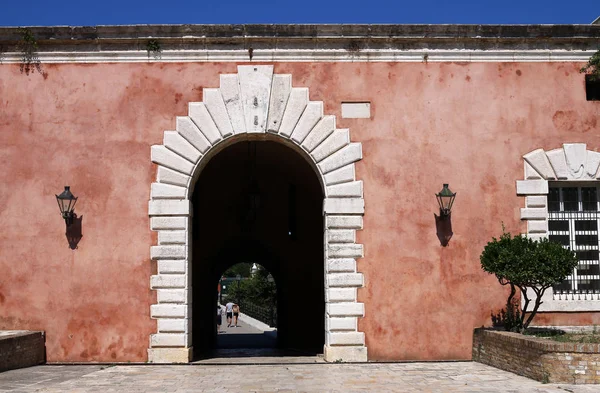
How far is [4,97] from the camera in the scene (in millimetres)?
10891

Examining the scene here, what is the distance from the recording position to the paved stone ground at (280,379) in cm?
796

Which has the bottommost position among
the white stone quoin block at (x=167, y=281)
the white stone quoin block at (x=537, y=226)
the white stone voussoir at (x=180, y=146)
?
the white stone quoin block at (x=167, y=281)

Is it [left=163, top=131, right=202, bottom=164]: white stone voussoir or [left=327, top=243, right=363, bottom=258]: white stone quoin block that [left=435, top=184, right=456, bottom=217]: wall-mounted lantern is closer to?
[left=327, top=243, right=363, bottom=258]: white stone quoin block

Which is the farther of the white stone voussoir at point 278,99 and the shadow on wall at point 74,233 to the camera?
the white stone voussoir at point 278,99

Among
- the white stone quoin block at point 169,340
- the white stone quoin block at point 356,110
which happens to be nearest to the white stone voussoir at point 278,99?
Answer: the white stone quoin block at point 356,110

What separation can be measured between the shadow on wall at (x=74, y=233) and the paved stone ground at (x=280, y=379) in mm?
1781

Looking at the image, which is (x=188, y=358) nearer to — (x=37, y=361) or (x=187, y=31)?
(x=37, y=361)

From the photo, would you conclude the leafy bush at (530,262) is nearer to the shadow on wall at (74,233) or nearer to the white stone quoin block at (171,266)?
the white stone quoin block at (171,266)

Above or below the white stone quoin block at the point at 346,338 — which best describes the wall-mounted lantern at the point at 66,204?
above

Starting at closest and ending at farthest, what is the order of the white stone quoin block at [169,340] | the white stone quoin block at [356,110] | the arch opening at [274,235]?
the white stone quoin block at [169,340]
the white stone quoin block at [356,110]
the arch opening at [274,235]

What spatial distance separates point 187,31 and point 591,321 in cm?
741

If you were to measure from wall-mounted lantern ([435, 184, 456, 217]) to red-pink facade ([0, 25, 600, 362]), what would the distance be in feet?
0.61

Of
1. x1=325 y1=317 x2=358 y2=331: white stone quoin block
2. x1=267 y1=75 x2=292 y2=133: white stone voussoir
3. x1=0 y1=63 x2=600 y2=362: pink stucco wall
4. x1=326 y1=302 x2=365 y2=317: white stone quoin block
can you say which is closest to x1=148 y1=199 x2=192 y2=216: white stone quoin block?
x1=0 y1=63 x2=600 y2=362: pink stucco wall

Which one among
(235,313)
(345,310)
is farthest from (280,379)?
→ (235,313)
